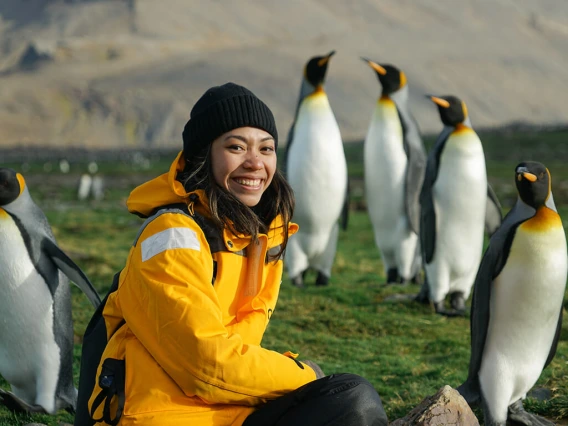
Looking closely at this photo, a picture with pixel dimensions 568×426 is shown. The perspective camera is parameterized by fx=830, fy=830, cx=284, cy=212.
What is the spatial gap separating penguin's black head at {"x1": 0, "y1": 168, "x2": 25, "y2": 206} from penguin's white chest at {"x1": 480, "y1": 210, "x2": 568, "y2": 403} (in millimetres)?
2732

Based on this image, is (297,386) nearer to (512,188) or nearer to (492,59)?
(512,188)

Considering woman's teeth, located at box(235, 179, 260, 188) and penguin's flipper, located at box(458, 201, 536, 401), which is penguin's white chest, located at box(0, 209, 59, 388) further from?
penguin's flipper, located at box(458, 201, 536, 401)

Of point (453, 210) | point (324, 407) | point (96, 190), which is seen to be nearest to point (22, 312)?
point (324, 407)

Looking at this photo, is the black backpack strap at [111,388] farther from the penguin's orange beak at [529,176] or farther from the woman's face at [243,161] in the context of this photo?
the penguin's orange beak at [529,176]

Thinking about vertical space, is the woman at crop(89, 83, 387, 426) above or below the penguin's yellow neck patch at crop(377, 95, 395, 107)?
above

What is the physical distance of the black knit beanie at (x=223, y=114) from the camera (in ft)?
9.37

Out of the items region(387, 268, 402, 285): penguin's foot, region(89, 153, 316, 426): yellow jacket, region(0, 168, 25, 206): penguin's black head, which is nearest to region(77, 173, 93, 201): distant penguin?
region(387, 268, 402, 285): penguin's foot

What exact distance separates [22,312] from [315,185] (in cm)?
435

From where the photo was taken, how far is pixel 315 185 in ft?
27.9

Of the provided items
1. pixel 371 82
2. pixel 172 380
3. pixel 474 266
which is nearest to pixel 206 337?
pixel 172 380

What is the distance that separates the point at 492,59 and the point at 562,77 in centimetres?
1193

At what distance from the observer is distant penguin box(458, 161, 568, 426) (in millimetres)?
4207

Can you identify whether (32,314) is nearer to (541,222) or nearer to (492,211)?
(541,222)

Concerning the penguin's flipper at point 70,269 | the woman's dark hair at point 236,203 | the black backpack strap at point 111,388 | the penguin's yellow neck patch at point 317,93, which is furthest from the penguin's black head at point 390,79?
the black backpack strap at point 111,388
